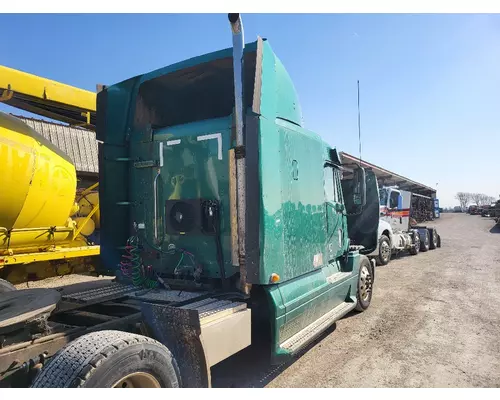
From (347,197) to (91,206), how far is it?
6.20 meters

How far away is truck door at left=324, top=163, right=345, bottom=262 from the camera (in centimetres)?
509

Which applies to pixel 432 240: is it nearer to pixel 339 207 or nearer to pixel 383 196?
pixel 383 196

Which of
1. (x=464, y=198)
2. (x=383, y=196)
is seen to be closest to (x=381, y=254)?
(x=383, y=196)

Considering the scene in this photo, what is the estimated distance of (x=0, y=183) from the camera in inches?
181

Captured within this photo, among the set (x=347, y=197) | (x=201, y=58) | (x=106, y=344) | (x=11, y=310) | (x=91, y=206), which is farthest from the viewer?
(x=91, y=206)

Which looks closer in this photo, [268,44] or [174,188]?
[268,44]

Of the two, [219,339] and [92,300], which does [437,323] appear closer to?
[219,339]

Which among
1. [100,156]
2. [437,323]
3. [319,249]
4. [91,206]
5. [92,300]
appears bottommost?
[437,323]

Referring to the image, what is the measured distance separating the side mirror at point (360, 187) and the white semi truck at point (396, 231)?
23.9 ft

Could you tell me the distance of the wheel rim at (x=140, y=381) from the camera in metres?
2.45

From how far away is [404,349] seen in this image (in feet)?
15.7

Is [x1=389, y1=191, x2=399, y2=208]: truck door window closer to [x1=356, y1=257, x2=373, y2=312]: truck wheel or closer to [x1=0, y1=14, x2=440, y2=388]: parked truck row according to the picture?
[x1=356, y1=257, x2=373, y2=312]: truck wheel

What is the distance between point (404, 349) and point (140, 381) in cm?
365

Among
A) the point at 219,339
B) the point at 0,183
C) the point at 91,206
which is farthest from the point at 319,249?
the point at 91,206
